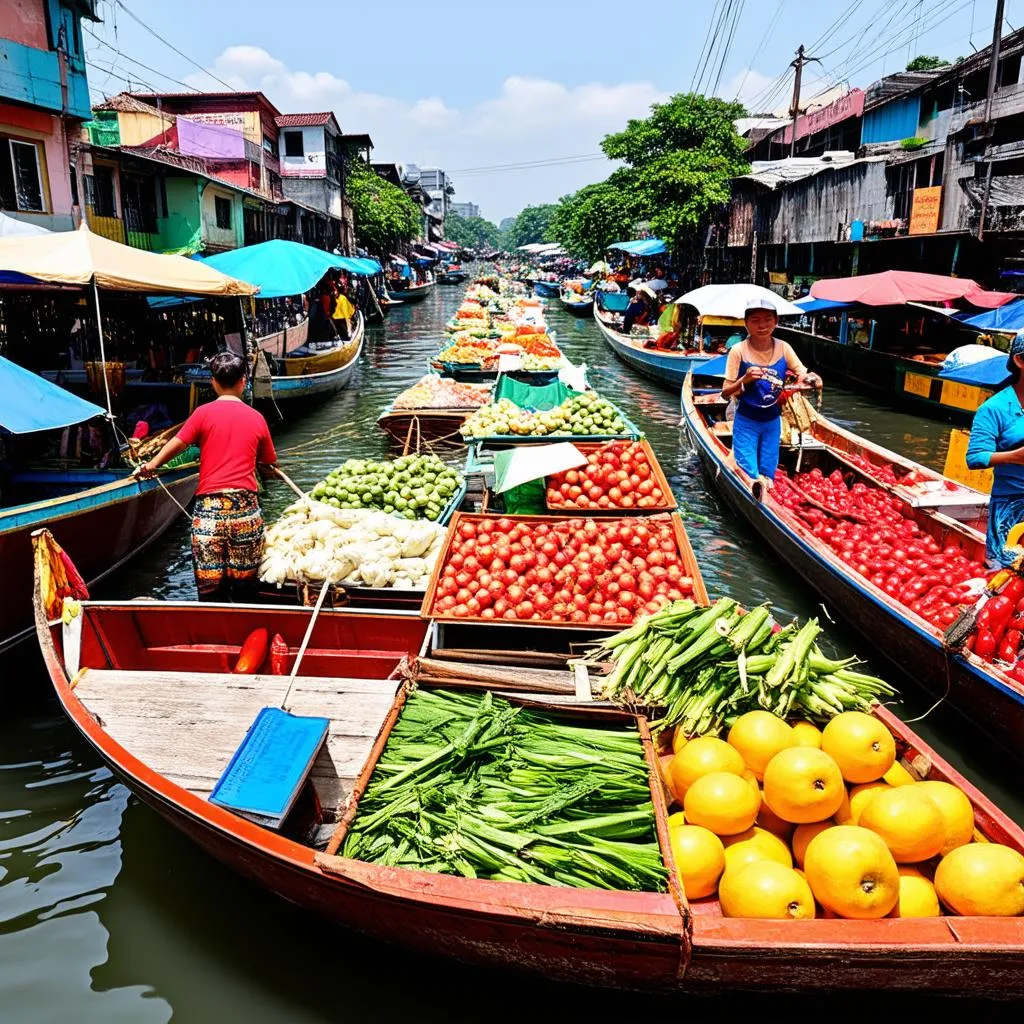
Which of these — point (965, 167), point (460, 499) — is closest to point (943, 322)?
point (965, 167)

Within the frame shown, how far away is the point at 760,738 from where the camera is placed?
10.3 ft

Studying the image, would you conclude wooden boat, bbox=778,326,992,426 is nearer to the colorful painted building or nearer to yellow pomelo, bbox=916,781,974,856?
yellow pomelo, bbox=916,781,974,856

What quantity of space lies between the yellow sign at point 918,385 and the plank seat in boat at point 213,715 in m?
14.4

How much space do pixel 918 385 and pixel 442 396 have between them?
9806mm

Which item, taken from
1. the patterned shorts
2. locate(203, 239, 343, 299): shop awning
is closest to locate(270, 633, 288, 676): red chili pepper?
the patterned shorts

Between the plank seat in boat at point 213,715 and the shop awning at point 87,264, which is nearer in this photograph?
the plank seat in boat at point 213,715

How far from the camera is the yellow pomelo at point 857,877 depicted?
2.51 m

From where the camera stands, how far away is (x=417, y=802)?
10.1 ft

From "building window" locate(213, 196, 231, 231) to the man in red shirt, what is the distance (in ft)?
75.2

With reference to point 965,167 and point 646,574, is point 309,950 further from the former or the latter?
point 965,167

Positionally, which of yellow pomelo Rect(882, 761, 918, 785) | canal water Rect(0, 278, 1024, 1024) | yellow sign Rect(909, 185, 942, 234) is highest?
yellow sign Rect(909, 185, 942, 234)

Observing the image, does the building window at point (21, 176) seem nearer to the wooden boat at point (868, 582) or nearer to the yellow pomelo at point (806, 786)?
the wooden boat at point (868, 582)

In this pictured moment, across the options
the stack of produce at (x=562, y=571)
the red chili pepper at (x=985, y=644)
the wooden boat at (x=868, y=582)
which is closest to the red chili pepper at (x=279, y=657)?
the stack of produce at (x=562, y=571)

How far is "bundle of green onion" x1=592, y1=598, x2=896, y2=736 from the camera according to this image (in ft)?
11.1
